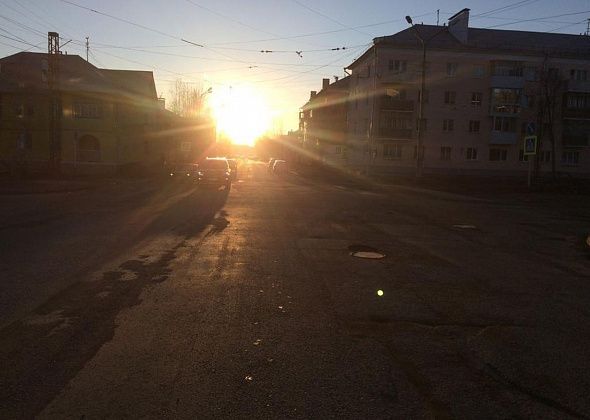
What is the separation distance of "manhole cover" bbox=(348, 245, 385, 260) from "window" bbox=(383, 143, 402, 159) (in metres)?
46.3

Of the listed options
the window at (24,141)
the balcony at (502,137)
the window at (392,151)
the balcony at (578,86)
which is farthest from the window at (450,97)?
the window at (24,141)

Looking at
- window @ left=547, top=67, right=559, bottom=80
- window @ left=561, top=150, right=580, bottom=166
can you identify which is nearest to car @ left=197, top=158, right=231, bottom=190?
window @ left=547, top=67, right=559, bottom=80

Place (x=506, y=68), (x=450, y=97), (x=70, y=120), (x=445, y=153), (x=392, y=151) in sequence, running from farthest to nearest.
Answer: (x=392, y=151), (x=445, y=153), (x=506, y=68), (x=450, y=97), (x=70, y=120)

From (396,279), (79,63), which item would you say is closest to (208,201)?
(396,279)

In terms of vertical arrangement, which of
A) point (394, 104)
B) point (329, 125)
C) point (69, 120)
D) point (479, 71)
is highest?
point (479, 71)

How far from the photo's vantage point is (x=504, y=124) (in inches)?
2234

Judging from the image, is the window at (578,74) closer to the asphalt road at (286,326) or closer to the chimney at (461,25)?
the chimney at (461,25)

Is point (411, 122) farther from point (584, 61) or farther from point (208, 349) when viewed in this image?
point (208, 349)

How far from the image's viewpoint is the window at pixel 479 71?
5603 centimetres

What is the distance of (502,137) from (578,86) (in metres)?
9.99

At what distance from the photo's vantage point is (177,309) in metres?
6.41

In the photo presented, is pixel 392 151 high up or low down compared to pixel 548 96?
down

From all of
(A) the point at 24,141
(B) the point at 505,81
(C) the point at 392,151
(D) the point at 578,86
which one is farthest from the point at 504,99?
(A) the point at 24,141

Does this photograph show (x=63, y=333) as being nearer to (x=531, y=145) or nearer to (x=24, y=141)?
(x=531, y=145)
